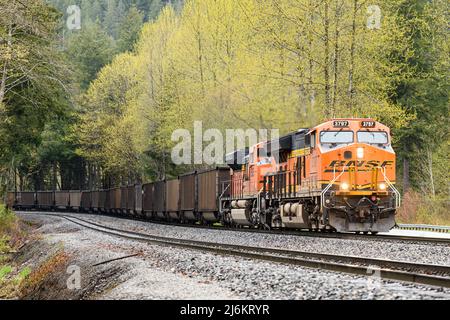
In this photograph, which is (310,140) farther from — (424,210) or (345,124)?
(424,210)

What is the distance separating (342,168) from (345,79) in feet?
32.8

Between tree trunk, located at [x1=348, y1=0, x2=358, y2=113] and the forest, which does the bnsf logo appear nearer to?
the forest

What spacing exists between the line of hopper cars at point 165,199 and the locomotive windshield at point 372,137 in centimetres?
1136

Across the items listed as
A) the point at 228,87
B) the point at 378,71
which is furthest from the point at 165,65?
the point at 378,71

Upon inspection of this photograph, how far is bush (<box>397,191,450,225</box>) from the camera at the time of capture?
3014cm

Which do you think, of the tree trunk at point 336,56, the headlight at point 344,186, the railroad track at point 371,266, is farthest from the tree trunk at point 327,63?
the railroad track at point 371,266

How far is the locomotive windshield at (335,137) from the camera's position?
2077cm

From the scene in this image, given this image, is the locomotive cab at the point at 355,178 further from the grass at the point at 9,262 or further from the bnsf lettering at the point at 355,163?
the grass at the point at 9,262

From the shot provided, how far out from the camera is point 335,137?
68.3 ft

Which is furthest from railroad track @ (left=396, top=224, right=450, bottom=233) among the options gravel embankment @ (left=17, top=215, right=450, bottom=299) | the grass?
the grass

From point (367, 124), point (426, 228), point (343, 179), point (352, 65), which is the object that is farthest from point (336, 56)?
point (343, 179)

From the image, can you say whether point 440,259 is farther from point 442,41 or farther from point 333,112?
point 442,41

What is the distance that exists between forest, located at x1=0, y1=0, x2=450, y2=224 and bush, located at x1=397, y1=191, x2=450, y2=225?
7 centimetres

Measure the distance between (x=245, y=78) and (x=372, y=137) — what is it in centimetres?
1469
